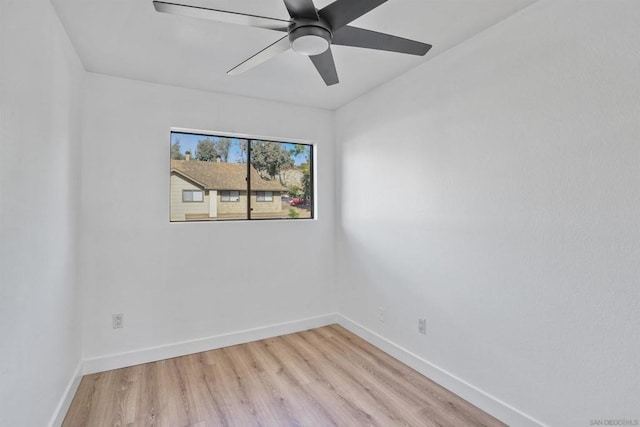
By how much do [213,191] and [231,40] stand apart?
149cm

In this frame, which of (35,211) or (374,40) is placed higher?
(374,40)

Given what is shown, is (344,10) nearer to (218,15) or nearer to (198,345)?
(218,15)

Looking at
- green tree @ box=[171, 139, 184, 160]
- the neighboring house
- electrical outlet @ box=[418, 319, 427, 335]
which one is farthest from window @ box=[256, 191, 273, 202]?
electrical outlet @ box=[418, 319, 427, 335]

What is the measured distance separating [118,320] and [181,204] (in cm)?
113

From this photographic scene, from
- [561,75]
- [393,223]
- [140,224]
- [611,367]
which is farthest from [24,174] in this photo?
[611,367]

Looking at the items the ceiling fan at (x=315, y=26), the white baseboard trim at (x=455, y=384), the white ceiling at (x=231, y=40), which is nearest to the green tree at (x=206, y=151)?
the white ceiling at (x=231, y=40)

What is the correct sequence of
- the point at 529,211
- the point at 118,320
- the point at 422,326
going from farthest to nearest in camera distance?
the point at 118,320 < the point at 422,326 < the point at 529,211

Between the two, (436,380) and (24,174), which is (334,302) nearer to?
(436,380)

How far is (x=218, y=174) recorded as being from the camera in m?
3.23

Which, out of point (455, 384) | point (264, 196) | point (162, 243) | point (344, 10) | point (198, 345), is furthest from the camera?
point (264, 196)

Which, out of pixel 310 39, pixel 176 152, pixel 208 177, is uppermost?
pixel 310 39

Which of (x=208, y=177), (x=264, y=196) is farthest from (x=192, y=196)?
(x=264, y=196)

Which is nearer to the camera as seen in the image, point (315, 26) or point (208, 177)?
point (315, 26)

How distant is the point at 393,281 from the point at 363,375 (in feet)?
2.73
